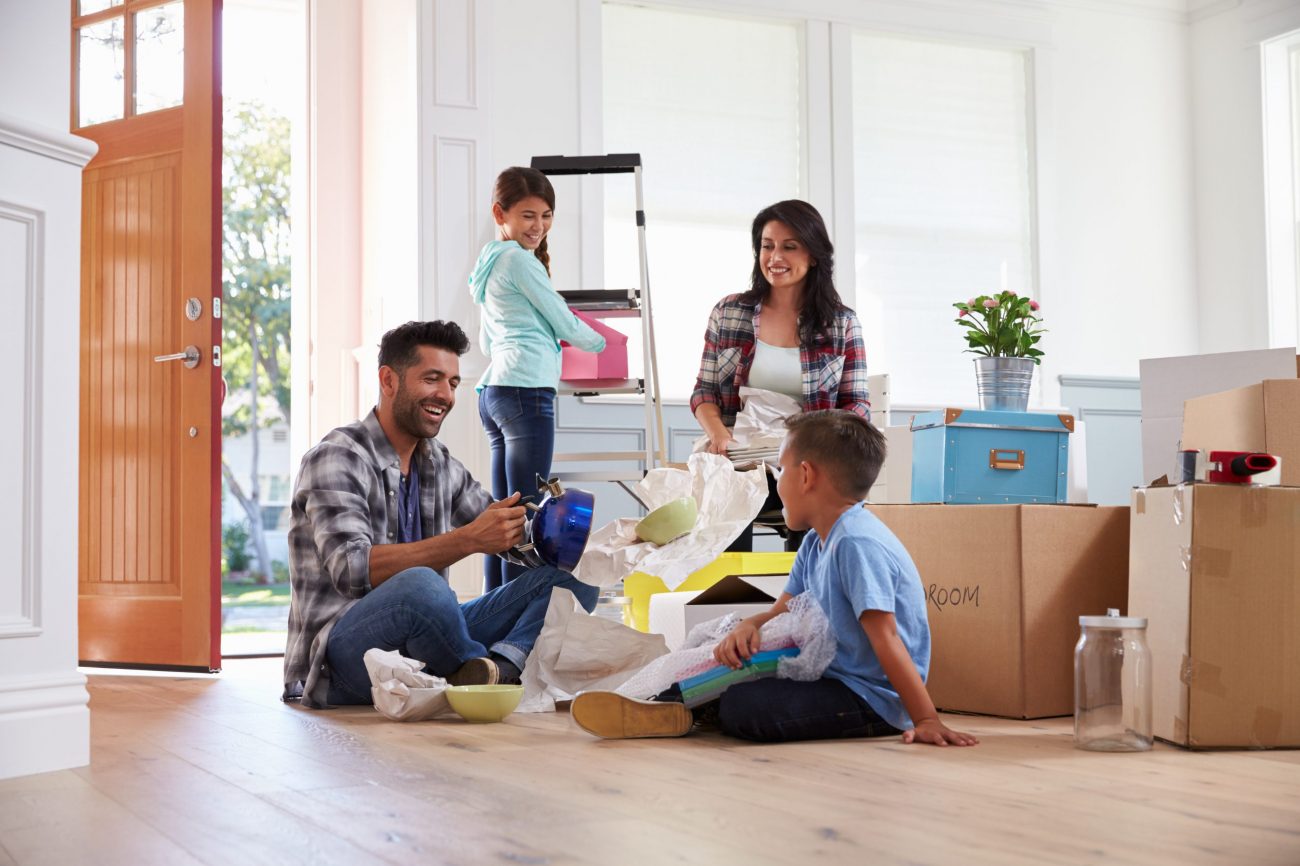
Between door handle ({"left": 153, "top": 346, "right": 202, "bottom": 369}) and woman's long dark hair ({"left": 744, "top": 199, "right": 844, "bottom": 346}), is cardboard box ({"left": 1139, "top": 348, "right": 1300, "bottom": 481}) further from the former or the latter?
door handle ({"left": 153, "top": 346, "right": 202, "bottom": 369})

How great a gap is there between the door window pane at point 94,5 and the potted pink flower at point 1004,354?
2.82 m

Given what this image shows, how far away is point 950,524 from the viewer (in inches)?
113

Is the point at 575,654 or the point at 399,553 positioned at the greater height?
the point at 399,553

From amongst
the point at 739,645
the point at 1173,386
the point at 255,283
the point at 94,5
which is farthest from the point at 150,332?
the point at 255,283

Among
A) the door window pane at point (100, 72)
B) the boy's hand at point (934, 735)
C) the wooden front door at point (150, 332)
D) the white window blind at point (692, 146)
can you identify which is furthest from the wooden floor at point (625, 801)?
the white window blind at point (692, 146)

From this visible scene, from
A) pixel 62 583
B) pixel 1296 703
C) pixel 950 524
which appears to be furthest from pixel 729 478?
pixel 62 583

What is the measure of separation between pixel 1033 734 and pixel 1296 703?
0.44m

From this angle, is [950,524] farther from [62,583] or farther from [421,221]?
[421,221]

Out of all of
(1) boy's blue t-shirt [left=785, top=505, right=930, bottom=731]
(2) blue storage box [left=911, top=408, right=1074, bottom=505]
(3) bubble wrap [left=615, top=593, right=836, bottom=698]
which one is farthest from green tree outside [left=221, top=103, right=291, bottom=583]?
(1) boy's blue t-shirt [left=785, top=505, right=930, bottom=731]

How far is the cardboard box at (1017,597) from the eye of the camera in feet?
8.84

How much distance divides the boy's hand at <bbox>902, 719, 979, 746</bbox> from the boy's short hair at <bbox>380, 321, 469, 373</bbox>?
124 centimetres

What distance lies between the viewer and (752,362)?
343 centimetres

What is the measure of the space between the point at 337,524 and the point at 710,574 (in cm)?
96

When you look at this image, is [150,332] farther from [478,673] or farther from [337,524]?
[478,673]
